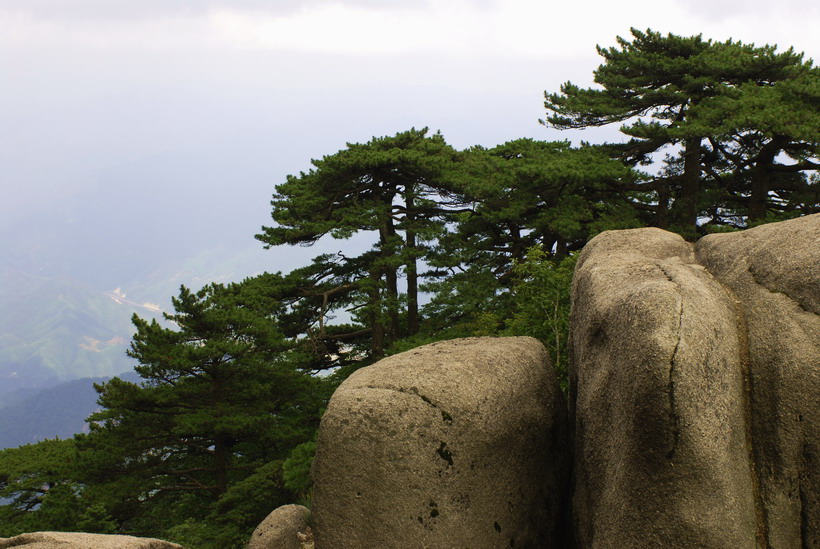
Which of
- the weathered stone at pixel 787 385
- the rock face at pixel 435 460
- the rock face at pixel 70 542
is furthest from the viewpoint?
the rock face at pixel 70 542

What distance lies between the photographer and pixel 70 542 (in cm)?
868

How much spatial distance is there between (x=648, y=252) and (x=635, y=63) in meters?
18.3

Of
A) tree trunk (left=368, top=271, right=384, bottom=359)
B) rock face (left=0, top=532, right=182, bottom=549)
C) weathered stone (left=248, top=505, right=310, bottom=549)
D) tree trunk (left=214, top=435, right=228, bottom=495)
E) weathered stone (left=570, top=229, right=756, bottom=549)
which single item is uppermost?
weathered stone (left=570, top=229, right=756, bottom=549)

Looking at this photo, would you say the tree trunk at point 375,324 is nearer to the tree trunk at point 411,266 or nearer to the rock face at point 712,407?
the tree trunk at point 411,266

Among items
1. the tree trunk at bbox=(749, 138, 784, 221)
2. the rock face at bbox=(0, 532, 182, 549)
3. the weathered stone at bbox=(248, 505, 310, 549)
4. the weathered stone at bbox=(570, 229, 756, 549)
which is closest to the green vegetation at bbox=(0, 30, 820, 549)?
the tree trunk at bbox=(749, 138, 784, 221)

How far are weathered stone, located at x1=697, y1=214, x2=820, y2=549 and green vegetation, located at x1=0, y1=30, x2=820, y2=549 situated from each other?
460 inches

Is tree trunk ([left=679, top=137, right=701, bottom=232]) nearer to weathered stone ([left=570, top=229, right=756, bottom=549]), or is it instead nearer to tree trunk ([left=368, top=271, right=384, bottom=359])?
tree trunk ([left=368, top=271, right=384, bottom=359])

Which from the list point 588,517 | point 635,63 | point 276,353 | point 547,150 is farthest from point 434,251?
point 588,517

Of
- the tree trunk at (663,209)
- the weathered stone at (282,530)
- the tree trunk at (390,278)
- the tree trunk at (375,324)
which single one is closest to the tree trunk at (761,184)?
the tree trunk at (663,209)

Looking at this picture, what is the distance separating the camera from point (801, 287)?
22.7 ft

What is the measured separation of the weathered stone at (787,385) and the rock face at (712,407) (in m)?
0.01

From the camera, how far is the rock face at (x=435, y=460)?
819cm

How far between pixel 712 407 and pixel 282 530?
266 inches

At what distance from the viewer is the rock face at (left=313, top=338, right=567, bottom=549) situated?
322 inches
